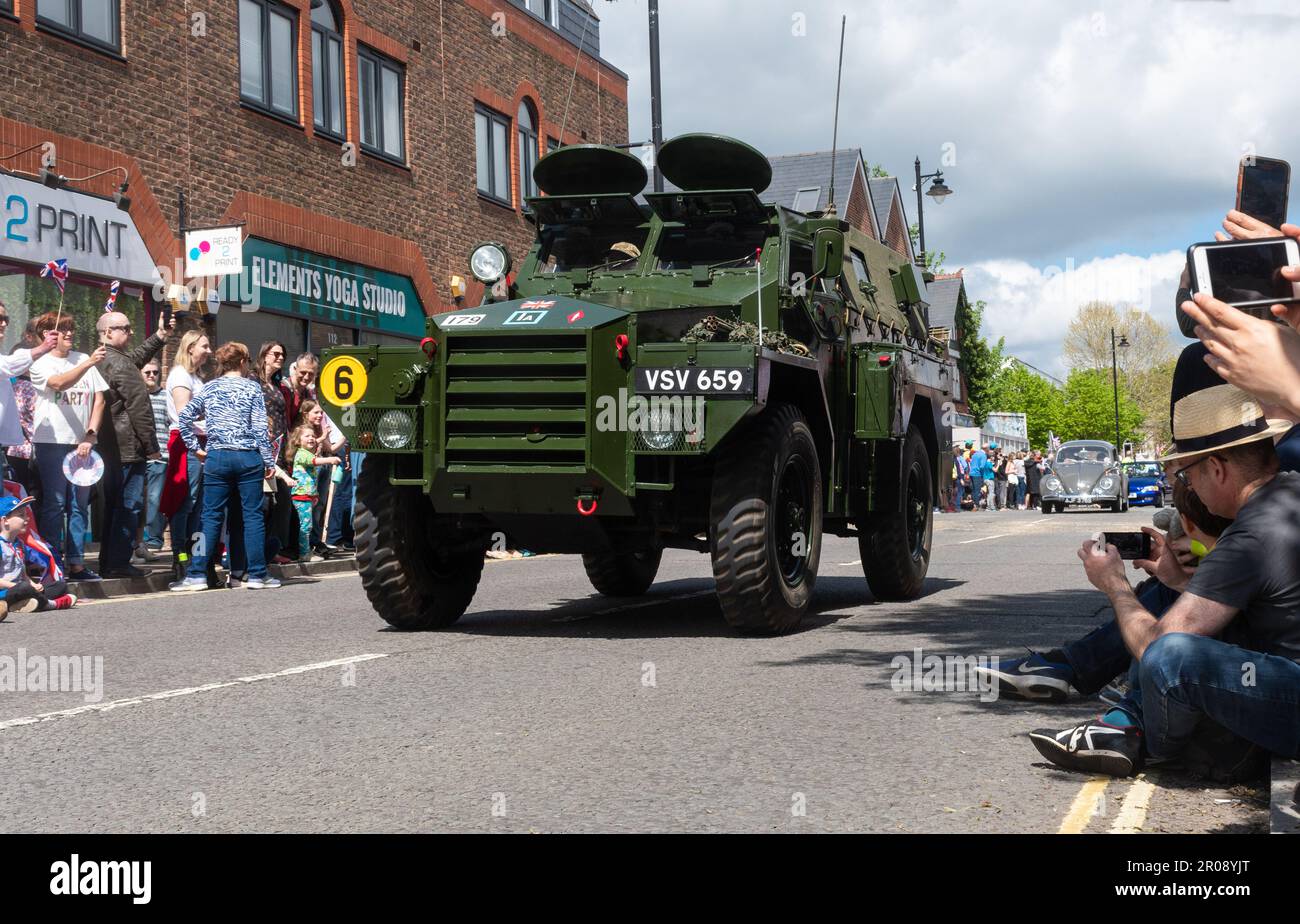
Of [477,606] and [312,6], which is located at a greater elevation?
[312,6]

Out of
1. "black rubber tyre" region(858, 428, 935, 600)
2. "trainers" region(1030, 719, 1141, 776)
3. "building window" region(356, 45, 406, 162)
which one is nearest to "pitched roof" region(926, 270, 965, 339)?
"building window" region(356, 45, 406, 162)

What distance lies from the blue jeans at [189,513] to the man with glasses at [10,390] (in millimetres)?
1476

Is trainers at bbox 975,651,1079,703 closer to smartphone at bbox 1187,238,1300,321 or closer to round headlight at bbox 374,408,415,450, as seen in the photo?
smartphone at bbox 1187,238,1300,321

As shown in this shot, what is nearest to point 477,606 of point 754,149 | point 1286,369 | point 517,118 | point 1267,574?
point 754,149

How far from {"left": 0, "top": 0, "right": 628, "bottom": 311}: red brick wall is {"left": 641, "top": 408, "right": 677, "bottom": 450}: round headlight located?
32.6ft

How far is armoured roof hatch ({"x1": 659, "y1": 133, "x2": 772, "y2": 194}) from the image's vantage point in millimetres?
9461

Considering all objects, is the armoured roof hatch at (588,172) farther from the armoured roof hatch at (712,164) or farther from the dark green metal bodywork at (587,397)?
the dark green metal bodywork at (587,397)

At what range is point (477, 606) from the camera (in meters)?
10.4

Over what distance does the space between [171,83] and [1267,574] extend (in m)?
16.0

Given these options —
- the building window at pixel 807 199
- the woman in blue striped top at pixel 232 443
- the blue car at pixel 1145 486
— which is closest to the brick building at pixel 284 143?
the woman in blue striped top at pixel 232 443

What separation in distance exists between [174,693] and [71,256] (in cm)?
1066

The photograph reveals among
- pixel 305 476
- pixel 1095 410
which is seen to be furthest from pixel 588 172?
pixel 1095 410
